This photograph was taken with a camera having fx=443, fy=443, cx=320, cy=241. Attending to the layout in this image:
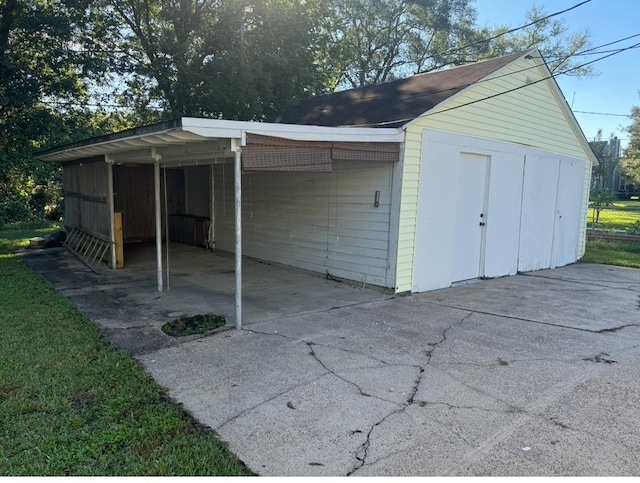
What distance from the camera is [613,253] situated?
12.4 metres

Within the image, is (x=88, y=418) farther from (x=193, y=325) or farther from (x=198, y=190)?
(x=198, y=190)

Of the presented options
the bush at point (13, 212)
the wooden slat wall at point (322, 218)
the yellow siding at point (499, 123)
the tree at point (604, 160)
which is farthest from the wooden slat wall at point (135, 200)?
the tree at point (604, 160)

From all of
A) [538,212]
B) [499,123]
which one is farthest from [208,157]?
[538,212]

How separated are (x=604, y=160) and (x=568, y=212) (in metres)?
47.3

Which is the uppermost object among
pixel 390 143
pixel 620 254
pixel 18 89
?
pixel 18 89

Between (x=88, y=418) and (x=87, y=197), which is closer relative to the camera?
(x=88, y=418)

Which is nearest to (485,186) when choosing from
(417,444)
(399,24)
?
(417,444)

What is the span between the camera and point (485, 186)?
7.82m

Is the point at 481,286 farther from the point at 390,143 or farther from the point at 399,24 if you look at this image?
the point at 399,24

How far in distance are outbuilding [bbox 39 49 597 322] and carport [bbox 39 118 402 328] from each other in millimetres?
23

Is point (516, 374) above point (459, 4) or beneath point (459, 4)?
beneath
